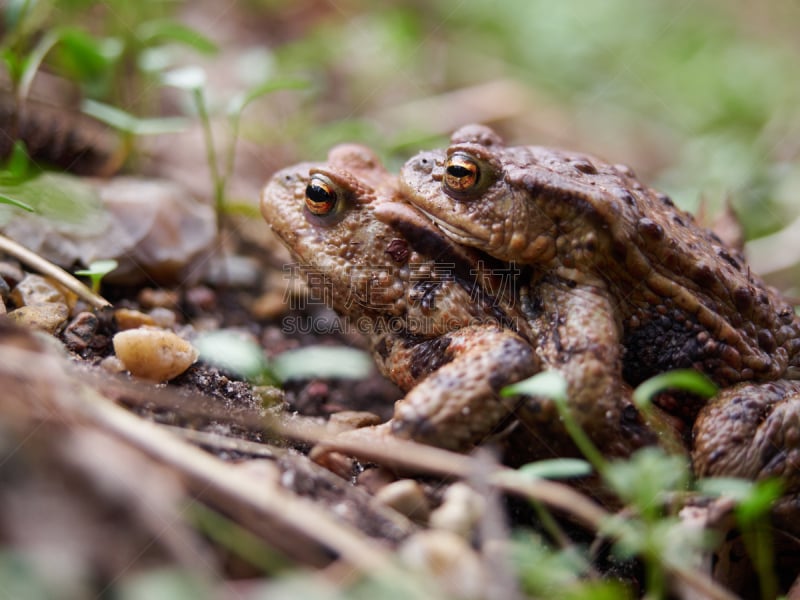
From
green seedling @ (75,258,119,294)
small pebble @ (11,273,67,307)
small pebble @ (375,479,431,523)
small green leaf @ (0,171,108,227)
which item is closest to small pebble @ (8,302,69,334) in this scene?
small pebble @ (11,273,67,307)

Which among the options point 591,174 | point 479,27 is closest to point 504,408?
point 591,174

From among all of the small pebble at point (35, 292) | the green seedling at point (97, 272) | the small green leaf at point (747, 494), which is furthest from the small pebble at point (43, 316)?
the small green leaf at point (747, 494)

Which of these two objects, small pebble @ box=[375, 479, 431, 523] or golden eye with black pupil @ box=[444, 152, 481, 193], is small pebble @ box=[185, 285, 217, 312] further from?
small pebble @ box=[375, 479, 431, 523]

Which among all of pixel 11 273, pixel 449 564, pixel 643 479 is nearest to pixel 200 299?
pixel 11 273

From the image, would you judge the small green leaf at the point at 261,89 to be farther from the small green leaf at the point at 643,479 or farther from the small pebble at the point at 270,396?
the small green leaf at the point at 643,479

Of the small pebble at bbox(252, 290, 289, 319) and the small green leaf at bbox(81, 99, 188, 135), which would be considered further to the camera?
the small pebble at bbox(252, 290, 289, 319)

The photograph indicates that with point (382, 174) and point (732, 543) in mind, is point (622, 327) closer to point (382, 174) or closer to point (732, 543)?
point (732, 543)
